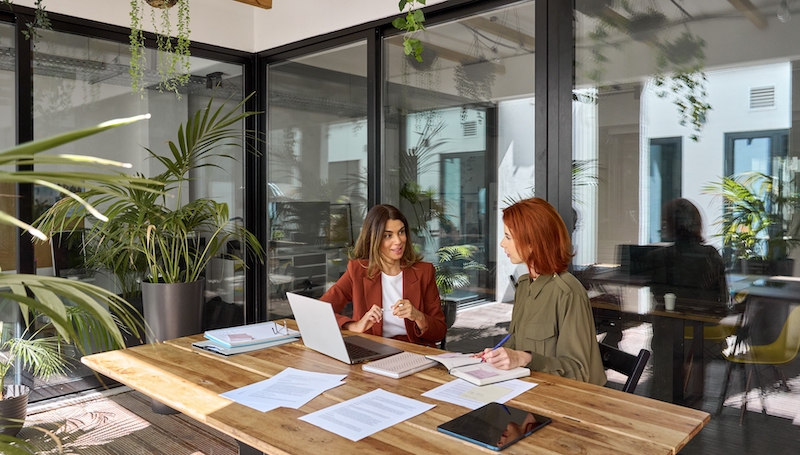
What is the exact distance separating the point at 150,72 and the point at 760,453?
165 inches

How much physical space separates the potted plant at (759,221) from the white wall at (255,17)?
1.97 meters

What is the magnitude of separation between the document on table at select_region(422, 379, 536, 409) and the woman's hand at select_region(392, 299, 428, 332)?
2.32 feet

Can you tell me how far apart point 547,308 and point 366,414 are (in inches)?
36.2

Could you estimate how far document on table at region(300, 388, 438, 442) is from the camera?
1.62m

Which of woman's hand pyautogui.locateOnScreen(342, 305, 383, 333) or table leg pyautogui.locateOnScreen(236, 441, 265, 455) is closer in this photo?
table leg pyautogui.locateOnScreen(236, 441, 265, 455)

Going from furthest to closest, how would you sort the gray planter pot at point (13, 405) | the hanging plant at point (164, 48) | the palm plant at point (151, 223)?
the hanging plant at point (164, 48) → the palm plant at point (151, 223) → the gray planter pot at point (13, 405)

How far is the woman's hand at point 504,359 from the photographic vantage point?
2.11 m

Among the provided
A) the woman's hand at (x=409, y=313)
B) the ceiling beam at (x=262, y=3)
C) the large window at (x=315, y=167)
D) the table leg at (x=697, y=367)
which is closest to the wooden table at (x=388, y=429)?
the woman's hand at (x=409, y=313)

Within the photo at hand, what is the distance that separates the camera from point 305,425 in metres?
1.65

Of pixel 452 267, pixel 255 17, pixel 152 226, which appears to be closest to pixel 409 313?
pixel 452 267

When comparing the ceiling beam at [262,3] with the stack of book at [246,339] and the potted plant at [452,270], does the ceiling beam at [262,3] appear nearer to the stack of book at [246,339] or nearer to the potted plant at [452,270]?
the potted plant at [452,270]

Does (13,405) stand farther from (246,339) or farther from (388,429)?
(388,429)

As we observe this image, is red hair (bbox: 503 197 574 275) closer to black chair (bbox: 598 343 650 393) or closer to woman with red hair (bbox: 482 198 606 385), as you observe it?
woman with red hair (bbox: 482 198 606 385)

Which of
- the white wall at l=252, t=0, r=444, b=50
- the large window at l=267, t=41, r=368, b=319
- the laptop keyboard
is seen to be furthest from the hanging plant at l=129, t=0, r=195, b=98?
the laptop keyboard
